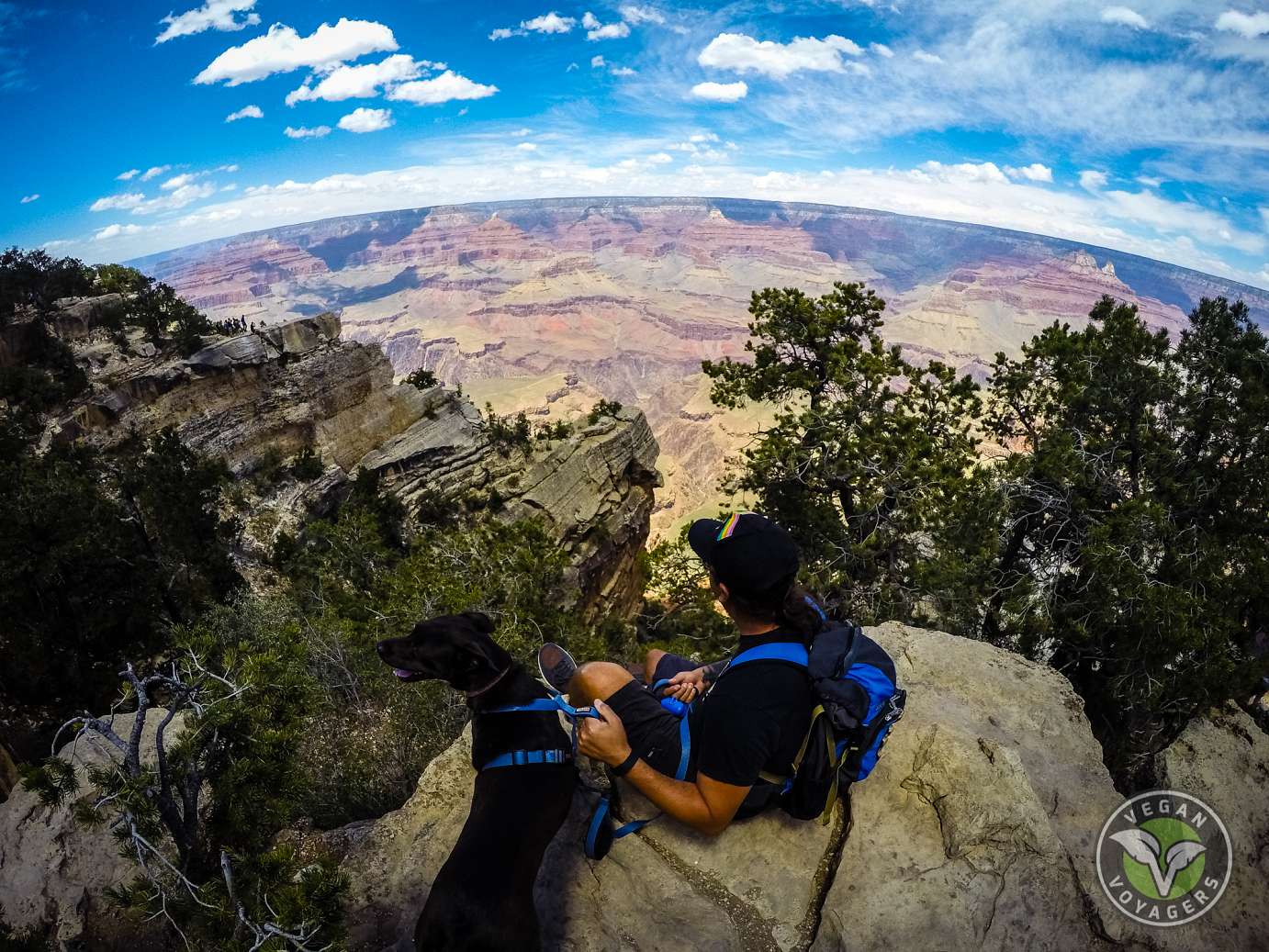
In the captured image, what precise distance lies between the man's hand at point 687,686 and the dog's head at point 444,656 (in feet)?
3.45

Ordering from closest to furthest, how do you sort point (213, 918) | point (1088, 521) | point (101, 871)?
point (213, 918), point (101, 871), point (1088, 521)

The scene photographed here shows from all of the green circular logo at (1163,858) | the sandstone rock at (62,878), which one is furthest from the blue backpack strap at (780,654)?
the sandstone rock at (62,878)

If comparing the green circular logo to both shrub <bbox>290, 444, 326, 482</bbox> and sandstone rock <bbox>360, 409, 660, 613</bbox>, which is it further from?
shrub <bbox>290, 444, 326, 482</bbox>

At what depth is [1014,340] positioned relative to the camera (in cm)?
18488

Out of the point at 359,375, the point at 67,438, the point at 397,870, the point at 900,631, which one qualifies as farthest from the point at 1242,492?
the point at 67,438

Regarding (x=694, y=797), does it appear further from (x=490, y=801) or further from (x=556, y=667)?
(x=556, y=667)

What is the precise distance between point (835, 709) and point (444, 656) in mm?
2235

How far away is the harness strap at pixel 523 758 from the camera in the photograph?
347 centimetres

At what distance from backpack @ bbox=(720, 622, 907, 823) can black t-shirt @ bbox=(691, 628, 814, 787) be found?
0.20 feet

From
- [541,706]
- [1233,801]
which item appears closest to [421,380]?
[541,706]

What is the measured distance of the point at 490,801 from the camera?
3.34 m

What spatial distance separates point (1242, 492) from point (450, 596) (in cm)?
1165

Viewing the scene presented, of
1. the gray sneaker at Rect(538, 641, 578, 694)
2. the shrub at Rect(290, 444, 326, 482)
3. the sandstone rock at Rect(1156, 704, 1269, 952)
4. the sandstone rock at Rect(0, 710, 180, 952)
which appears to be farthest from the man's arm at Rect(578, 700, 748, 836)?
the shrub at Rect(290, 444, 326, 482)

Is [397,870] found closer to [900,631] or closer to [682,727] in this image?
[682,727]
